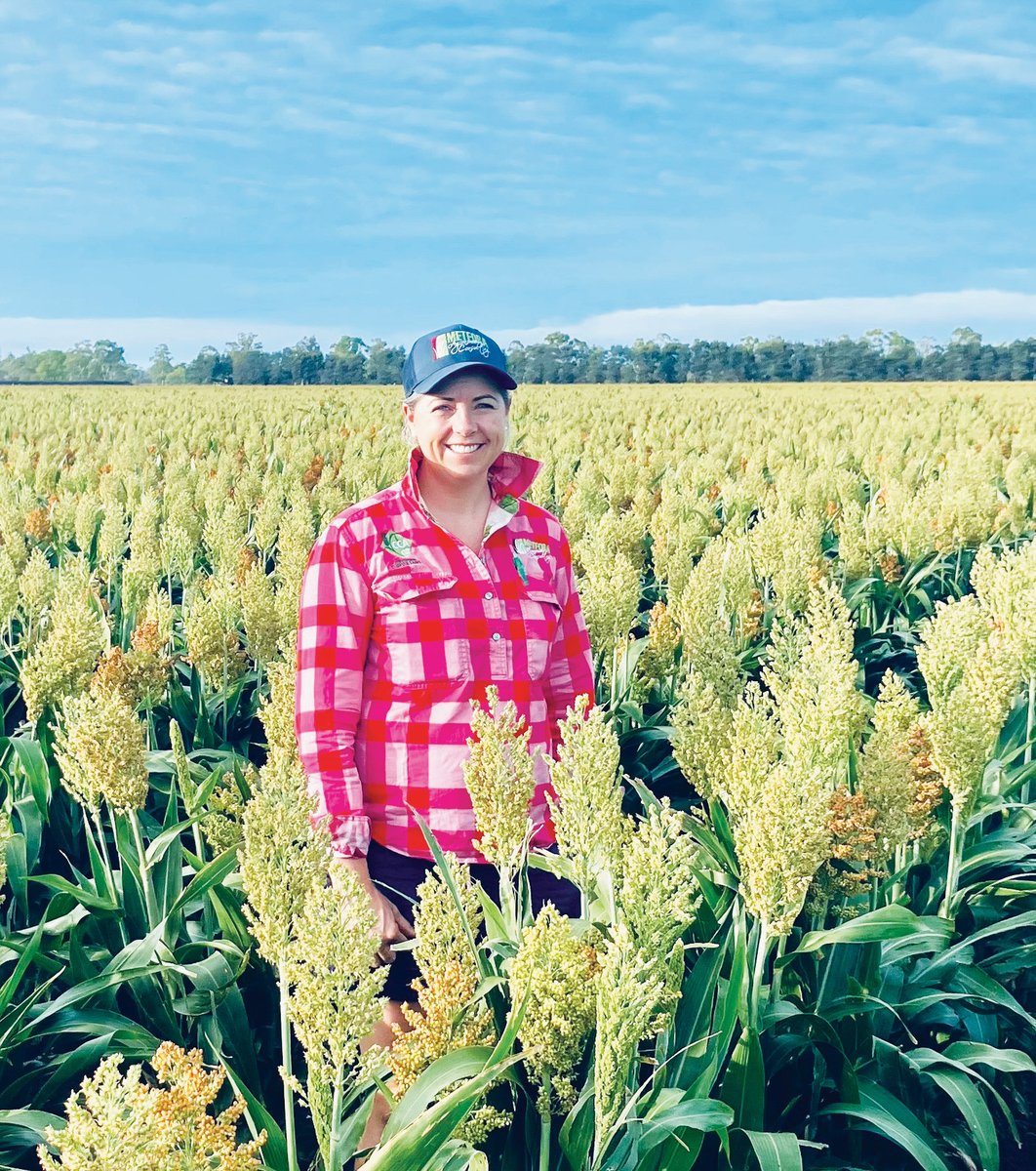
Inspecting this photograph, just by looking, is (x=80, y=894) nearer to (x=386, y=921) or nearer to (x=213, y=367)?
(x=386, y=921)

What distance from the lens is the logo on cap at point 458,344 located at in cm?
299

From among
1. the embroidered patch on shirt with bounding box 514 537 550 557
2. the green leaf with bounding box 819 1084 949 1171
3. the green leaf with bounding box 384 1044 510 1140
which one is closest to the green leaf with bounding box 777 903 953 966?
the green leaf with bounding box 819 1084 949 1171

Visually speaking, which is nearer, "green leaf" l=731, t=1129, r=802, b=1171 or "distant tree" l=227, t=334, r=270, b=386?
"green leaf" l=731, t=1129, r=802, b=1171

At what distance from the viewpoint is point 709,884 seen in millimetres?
2561

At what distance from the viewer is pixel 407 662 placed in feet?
9.64

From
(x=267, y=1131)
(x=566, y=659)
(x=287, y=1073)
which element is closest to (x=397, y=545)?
(x=566, y=659)

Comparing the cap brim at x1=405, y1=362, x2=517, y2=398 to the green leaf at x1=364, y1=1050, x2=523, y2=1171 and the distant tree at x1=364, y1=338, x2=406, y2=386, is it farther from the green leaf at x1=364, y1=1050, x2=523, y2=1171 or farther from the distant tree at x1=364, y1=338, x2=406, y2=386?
the distant tree at x1=364, y1=338, x2=406, y2=386

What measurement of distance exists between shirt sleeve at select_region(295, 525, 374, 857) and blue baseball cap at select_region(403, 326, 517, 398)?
48cm

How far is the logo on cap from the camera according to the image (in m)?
2.99

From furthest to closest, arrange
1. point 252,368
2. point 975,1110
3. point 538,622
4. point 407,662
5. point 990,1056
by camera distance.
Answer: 1. point 252,368
2. point 538,622
3. point 407,662
4. point 990,1056
5. point 975,1110

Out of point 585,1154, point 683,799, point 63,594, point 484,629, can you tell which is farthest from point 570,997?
point 683,799

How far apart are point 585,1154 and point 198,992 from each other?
1311 millimetres

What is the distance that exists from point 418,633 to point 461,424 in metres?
0.57

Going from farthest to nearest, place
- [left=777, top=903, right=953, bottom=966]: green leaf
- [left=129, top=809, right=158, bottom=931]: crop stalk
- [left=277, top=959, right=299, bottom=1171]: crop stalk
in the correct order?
[left=129, top=809, right=158, bottom=931]: crop stalk
[left=777, top=903, right=953, bottom=966]: green leaf
[left=277, top=959, right=299, bottom=1171]: crop stalk
